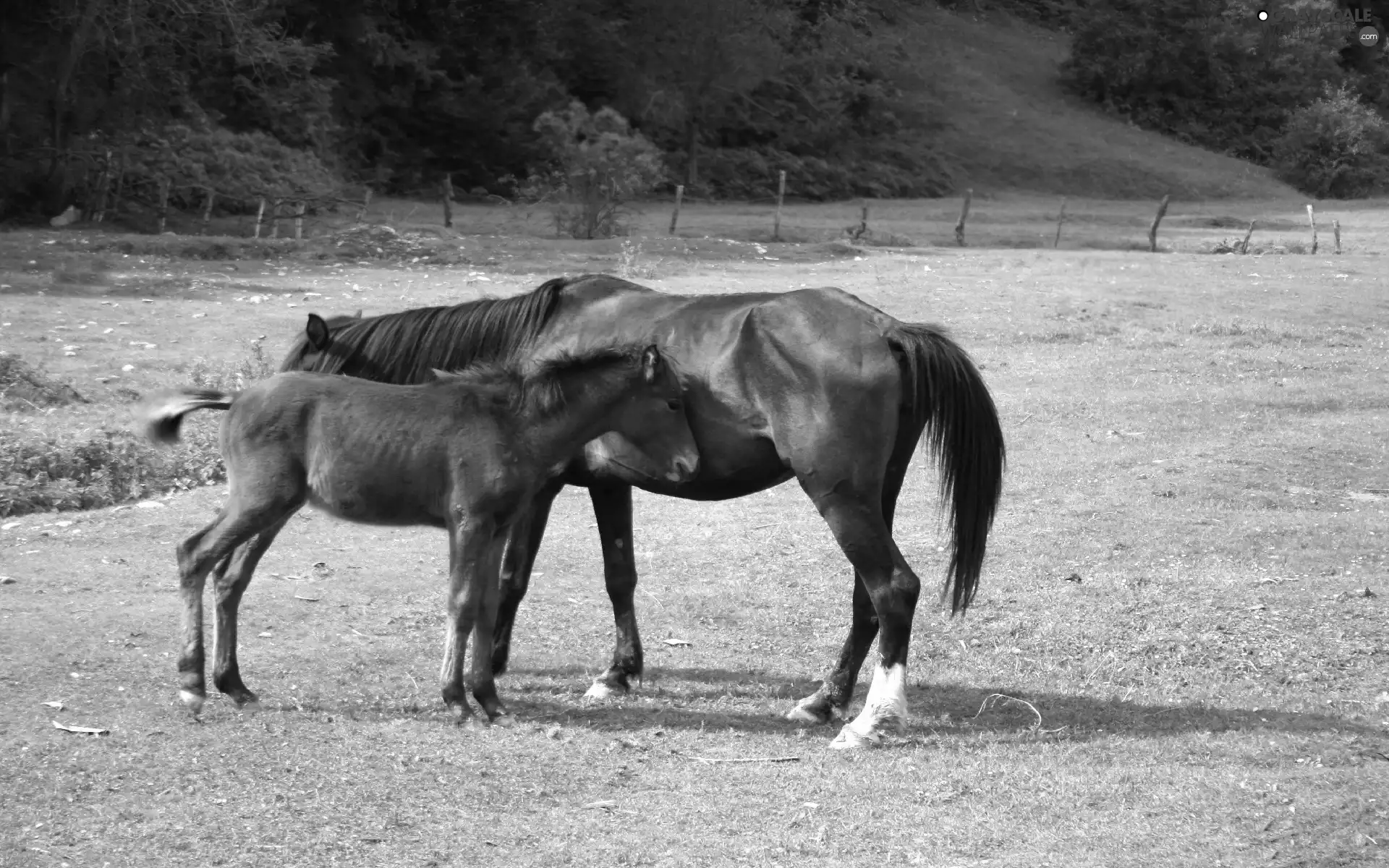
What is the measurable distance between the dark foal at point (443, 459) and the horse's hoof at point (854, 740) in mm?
1392

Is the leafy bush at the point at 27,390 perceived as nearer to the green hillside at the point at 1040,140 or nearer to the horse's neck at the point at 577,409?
the horse's neck at the point at 577,409

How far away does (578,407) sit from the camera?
6703mm

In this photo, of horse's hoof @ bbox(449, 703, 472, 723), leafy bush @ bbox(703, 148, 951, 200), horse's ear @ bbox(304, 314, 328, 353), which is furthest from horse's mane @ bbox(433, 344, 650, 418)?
leafy bush @ bbox(703, 148, 951, 200)

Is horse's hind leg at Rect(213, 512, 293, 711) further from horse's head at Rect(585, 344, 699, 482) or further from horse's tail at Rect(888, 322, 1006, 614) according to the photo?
horse's tail at Rect(888, 322, 1006, 614)

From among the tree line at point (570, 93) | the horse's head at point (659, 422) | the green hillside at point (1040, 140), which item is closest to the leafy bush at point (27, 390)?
the horse's head at point (659, 422)

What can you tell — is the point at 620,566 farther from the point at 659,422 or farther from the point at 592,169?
the point at 592,169

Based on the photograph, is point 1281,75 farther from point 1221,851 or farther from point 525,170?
point 1221,851

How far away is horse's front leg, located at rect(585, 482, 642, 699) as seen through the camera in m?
7.39

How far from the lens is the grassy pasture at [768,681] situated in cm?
531

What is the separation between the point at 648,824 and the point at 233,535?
2462 mm

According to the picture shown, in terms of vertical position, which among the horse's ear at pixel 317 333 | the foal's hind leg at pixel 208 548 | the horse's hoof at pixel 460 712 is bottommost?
the horse's hoof at pixel 460 712

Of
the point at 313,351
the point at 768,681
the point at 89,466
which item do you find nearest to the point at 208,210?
the point at 89,466

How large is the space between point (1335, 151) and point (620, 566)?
59.5 metres

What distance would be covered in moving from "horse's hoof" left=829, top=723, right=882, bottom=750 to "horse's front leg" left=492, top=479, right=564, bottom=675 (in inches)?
73.1
